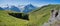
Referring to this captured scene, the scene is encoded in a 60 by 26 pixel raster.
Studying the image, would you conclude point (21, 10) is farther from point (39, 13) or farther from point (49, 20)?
point (49, 20)

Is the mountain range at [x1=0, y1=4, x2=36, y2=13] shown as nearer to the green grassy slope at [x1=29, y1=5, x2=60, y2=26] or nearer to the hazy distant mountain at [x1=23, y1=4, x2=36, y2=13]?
the hazy distant mountain at [x1=23, y1=4, x2=36, y2=13]

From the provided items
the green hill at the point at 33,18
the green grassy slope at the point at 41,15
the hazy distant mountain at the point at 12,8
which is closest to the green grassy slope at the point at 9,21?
the green hill at the point at 33,18

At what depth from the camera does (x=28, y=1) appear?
17.3ft

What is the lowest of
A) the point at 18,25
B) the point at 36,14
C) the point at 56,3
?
the point at 18,25

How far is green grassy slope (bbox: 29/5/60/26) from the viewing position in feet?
16.5

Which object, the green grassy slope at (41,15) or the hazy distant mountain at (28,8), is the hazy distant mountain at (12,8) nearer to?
the hazy distant mountain at (28,8)

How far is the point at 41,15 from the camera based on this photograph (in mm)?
5066

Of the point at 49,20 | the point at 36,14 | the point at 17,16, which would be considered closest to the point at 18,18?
the point at 17,16

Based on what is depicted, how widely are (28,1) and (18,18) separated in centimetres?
68

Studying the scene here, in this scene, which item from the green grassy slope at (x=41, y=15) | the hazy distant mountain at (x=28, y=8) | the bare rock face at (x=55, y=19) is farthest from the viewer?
the hazy distant mountain at (x=28, y=8)

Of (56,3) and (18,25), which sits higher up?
(56,3)

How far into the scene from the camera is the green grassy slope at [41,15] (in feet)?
16.5

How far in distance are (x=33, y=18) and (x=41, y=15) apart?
0.28m

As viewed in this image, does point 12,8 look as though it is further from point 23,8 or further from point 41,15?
point 41,15
